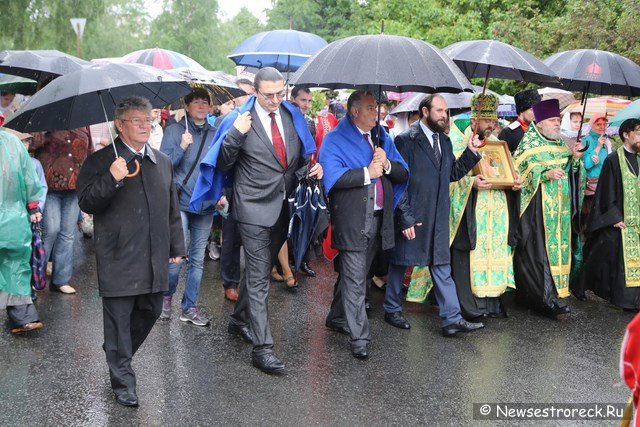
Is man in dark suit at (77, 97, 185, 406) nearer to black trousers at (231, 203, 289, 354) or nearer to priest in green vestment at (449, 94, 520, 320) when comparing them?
black trousers at (231, 203, 289, 354)

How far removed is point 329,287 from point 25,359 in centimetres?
343

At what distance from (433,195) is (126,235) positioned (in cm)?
281

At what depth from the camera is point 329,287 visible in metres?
8.27

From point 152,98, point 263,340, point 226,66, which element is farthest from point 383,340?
point 226,66

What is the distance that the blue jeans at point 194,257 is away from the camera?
6.61 m

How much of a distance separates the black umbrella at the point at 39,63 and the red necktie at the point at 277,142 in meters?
2.42

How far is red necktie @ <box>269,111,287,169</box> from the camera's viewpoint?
226 inches

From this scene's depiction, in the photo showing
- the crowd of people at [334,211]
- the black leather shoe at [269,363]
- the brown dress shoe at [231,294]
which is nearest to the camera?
the crowd of people at [334,211]

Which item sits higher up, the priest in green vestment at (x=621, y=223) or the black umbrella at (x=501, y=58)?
the black umbrella at (x=501, y=58)

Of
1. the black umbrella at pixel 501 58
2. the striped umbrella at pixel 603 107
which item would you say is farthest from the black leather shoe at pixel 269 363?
the striped umbrella at pixel 603 107

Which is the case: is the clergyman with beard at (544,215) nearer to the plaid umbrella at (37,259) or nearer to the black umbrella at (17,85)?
the plaid umbrella at (37,259)

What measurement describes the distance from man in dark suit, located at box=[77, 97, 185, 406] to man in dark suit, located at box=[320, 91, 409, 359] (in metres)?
1.53

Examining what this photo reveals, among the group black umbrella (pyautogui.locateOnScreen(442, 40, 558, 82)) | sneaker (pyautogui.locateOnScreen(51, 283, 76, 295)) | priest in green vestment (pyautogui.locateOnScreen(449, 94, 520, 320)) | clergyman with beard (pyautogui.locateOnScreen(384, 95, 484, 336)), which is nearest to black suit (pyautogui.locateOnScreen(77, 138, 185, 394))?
clergyman with beard (pyautogui.locateOnScreen(384, 95, 484, 336))

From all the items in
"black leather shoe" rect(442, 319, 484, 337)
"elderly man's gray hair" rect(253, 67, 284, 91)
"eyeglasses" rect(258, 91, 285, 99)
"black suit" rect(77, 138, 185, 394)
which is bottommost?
"black leather shoe" rect(442, 319, 484, 337)
